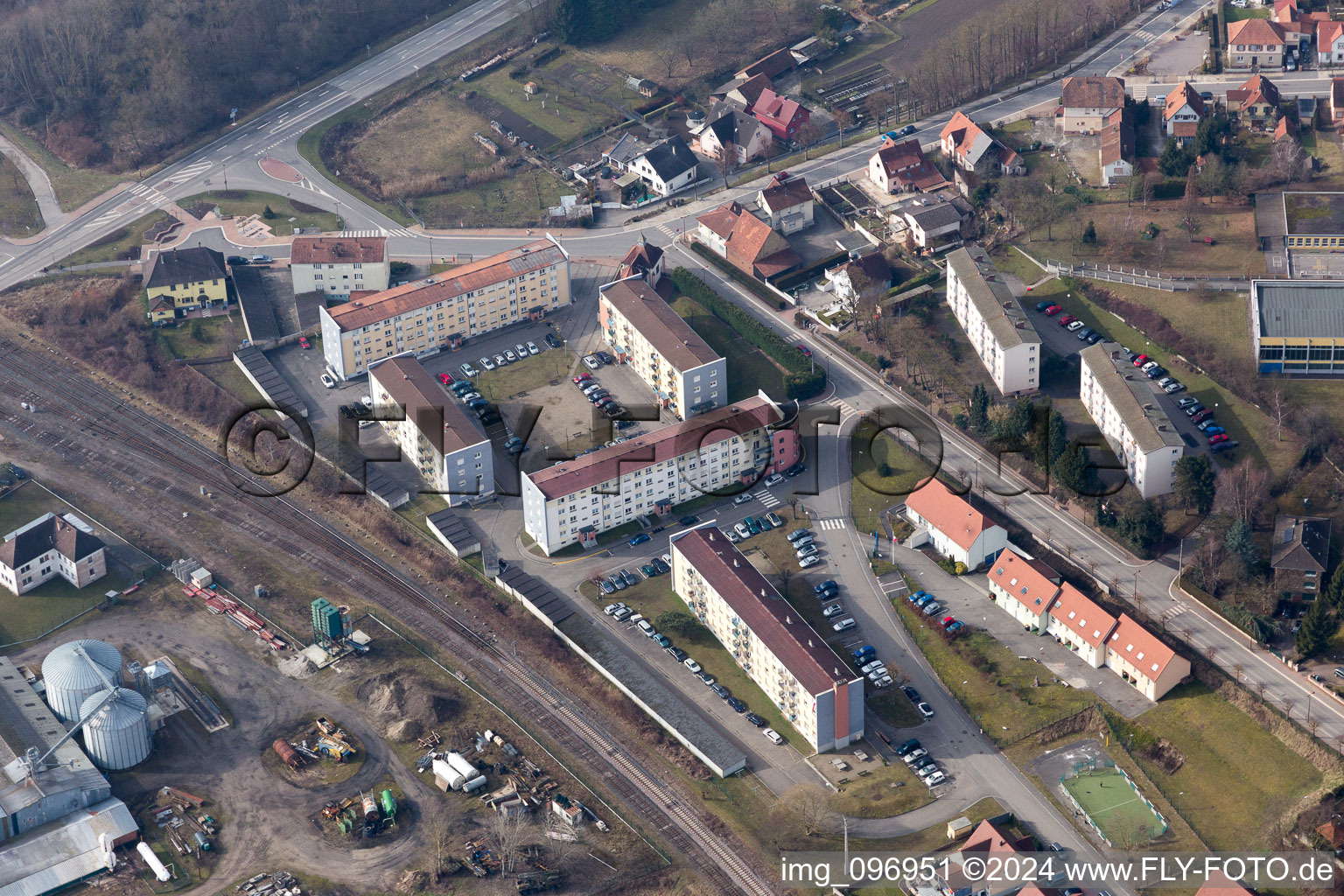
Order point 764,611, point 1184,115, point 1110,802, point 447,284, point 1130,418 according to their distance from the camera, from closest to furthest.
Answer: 1. point 1110,802
2. point 764,611
3. point 1130,418
4. point 447,284
5. point 1184,115

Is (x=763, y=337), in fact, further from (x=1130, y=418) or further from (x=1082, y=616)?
(x=1082, y=616)

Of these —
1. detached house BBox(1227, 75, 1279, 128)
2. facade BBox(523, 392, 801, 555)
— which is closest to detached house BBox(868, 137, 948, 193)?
detached house BBox(1227, 75, 1279, 128)

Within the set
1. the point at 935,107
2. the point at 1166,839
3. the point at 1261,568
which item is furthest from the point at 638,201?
the point at 1166,839

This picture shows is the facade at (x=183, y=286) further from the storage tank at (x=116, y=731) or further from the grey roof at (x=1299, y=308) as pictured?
the grey roof at (x=1299, y=308)

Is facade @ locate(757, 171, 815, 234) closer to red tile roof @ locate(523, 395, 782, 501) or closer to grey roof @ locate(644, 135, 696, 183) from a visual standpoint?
grey roof @ locate(644, 135, 696, 183)

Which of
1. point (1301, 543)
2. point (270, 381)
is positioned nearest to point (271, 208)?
point (270, 381)

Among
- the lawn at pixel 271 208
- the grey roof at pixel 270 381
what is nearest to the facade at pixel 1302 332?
the grey roof at pixel 270 381
